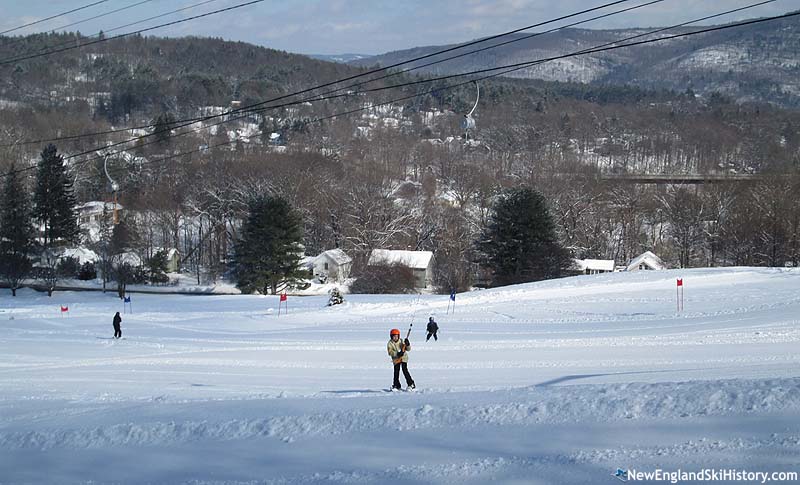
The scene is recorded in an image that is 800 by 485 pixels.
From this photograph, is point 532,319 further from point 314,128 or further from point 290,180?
point 314,128

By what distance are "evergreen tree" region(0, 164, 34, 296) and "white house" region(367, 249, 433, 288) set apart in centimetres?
2819

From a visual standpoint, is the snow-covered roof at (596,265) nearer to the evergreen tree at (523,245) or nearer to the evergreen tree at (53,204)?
the evergreen tree at (523,245)

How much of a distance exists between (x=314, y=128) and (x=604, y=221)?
236 ft

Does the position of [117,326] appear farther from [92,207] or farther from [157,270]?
[92,207]

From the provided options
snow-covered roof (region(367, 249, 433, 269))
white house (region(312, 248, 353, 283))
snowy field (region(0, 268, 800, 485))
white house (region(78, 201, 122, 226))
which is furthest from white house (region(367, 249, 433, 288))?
white house (region(78, 201, 122, 226))

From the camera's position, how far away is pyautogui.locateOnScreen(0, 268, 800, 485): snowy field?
8703 mm

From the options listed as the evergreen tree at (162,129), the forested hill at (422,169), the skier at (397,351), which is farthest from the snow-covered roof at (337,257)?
the skier at (397,351)

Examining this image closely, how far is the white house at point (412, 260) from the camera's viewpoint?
56.8m

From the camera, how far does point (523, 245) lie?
5181 cm

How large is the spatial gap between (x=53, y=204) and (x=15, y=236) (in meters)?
7.22

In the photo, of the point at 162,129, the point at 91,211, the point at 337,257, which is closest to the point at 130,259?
the point at 337,257

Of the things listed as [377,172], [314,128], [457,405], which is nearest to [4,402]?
[457,405]

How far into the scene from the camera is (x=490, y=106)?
473 ft

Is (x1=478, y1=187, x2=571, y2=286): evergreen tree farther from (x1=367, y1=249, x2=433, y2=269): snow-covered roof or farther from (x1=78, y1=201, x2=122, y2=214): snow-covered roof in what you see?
(x1=78, y1=201, x2=122, y2=214): snow-covered roof
